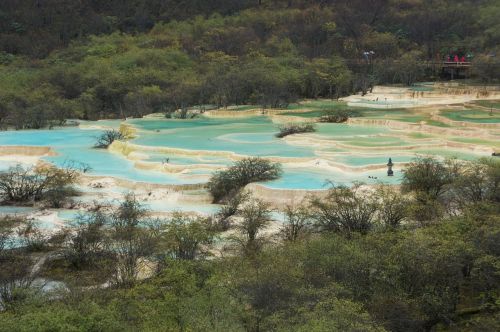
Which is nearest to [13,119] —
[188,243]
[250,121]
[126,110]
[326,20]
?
[126,110]

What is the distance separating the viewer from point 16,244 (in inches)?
706

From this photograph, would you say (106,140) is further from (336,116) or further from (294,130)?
(336,116)

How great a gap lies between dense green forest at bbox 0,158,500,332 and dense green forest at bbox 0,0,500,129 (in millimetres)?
26972

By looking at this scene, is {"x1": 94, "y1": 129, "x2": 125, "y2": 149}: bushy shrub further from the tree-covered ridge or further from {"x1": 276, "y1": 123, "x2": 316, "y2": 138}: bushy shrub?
the tree-covered ridge

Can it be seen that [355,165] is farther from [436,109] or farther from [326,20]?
[326,20]

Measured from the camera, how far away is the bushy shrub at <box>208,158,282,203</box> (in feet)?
74.2

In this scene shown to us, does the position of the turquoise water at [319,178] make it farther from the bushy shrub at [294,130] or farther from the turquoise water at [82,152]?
the bushy shrub at [294,130]

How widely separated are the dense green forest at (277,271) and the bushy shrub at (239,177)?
146 inches

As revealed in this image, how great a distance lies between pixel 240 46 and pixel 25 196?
48349 millimetres

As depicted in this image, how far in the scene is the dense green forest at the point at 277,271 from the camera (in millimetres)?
10641

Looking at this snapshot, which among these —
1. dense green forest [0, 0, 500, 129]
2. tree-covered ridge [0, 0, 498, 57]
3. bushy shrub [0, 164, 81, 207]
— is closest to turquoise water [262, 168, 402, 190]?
bushy shrub [0, 164, 81, 207]

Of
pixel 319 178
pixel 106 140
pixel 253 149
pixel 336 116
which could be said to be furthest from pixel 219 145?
pixel 336 116

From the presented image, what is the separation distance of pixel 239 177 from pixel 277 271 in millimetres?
11516

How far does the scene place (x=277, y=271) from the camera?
11.6m
